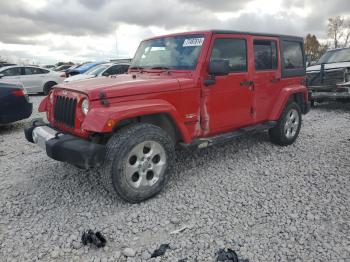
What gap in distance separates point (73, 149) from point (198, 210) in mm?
1483

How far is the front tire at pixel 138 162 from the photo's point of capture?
132 inches

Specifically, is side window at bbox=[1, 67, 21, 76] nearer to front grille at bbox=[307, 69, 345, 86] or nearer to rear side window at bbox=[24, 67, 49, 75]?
rear side window at bbox=[24, 67, 49, 75]

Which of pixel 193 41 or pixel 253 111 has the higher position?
pixel 193 41

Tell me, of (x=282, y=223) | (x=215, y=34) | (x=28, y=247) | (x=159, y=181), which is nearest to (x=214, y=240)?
(x=282, y=223)

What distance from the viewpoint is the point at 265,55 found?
5152 millimetres

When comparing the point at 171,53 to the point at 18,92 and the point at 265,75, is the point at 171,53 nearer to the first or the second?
the point at 265,75

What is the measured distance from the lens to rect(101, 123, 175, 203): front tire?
11.0 feet

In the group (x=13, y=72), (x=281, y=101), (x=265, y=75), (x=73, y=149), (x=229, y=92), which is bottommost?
(x=73, y=149)

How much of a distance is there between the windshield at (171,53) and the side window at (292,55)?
6.62 feet

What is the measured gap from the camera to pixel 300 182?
13.7 ft

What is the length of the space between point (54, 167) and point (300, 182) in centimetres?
348

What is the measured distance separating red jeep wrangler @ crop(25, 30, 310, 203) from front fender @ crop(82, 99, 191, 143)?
10 millimetres

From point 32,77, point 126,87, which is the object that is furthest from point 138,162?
point 32,77

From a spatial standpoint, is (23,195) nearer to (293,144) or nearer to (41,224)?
(41,224)
